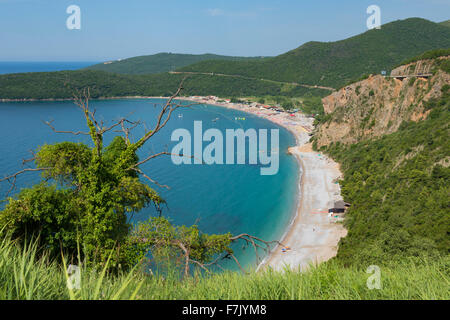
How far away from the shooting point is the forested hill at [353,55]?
317 ft

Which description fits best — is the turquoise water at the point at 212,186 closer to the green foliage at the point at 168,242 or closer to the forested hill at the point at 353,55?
the green foliage at the point at 168,242

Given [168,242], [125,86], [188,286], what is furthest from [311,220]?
Answer: [125,86]

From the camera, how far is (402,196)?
71.4ft

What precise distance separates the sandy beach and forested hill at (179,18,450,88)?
57324mm

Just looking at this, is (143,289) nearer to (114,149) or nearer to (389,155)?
(114,149)

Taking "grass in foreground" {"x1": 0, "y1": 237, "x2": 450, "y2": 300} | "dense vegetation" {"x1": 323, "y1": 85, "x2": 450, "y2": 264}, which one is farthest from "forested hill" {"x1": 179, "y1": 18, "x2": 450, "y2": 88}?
"grass in foreground" {"x1": 0, "y1": 237, "x2": 450, "y2": 300}

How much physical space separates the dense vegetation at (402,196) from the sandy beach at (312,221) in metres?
1.54

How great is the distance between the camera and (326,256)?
880 inches

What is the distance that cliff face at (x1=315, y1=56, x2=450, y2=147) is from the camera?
34.9 m

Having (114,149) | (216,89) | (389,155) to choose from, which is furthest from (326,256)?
(216,89)

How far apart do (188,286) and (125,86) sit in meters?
118
